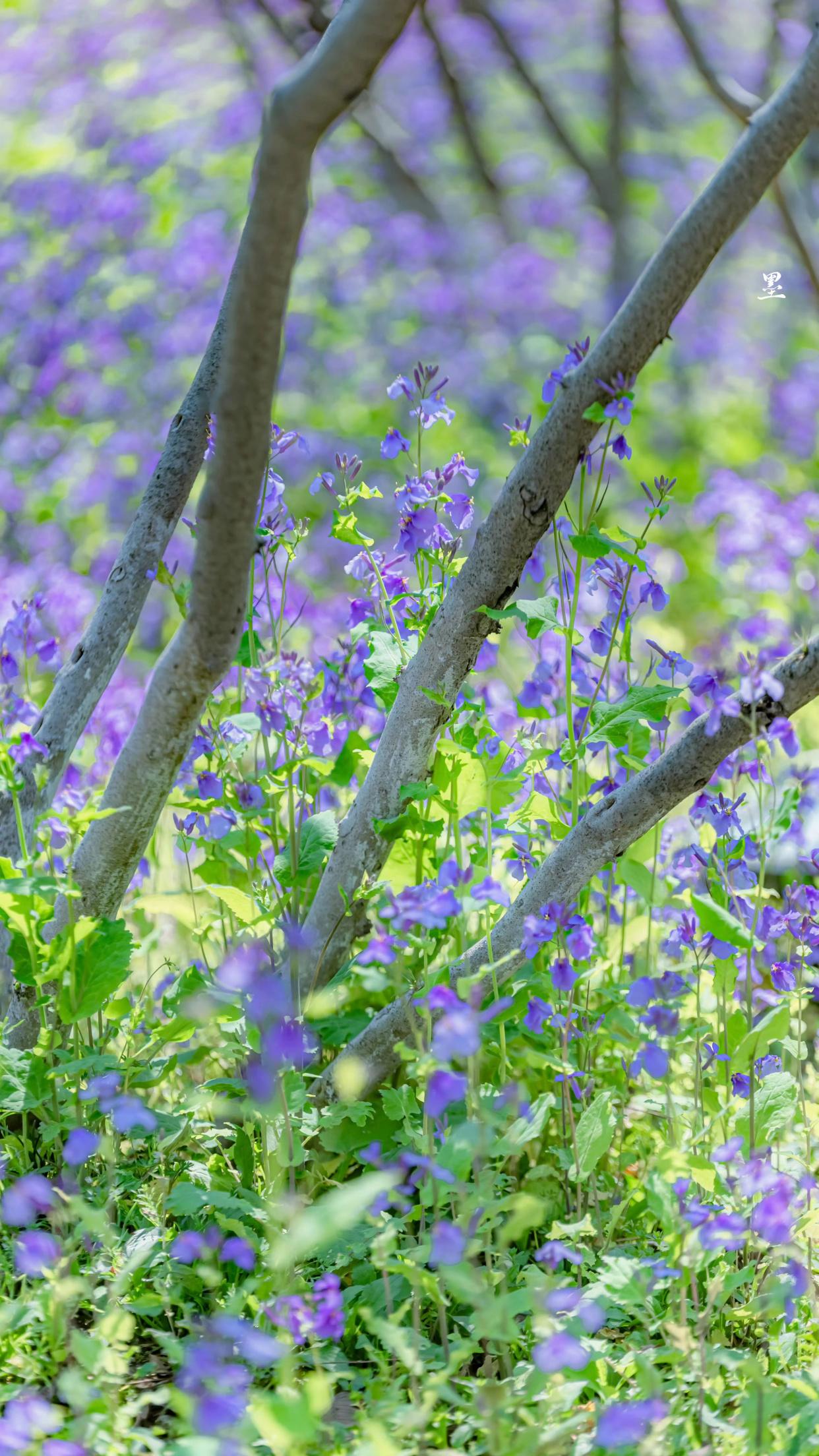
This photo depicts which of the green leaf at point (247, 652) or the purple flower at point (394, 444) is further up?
the purple flower at point (394, 444)

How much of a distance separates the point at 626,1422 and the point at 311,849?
3.17 feet

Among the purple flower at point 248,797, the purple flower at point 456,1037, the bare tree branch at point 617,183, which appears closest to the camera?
the purple flower at point 456,1037

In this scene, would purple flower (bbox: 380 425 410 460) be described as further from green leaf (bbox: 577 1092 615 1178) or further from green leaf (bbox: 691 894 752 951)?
green leaf (bbox: 577 1092 615 1178)

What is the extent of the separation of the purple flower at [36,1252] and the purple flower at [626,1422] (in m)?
0.63

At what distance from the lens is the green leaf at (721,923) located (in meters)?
1.55

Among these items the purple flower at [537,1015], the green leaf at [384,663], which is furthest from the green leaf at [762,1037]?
the green leaf at [384,663]

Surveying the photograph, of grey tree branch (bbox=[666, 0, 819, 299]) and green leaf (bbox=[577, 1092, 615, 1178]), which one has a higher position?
grey tree branch (bbox=[666, 0, 819, 299])

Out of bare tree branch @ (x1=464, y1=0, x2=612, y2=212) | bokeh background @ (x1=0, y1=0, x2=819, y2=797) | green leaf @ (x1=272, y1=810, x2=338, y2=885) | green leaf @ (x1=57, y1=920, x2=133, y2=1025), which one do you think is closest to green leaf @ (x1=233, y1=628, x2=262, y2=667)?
green leaf @ (x1=272, y1=810, x2=338, y2=885)

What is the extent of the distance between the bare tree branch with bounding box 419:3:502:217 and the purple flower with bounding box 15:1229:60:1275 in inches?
276

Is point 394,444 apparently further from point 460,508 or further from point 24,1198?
point 24,1198

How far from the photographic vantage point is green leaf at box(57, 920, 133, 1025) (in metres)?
1.71

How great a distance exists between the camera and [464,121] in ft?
25.7

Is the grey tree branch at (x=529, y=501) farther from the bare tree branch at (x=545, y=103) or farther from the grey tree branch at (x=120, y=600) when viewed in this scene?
the bare tree branch at (x=545, y=103)

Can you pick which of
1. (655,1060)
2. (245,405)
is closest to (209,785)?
(245,405)
